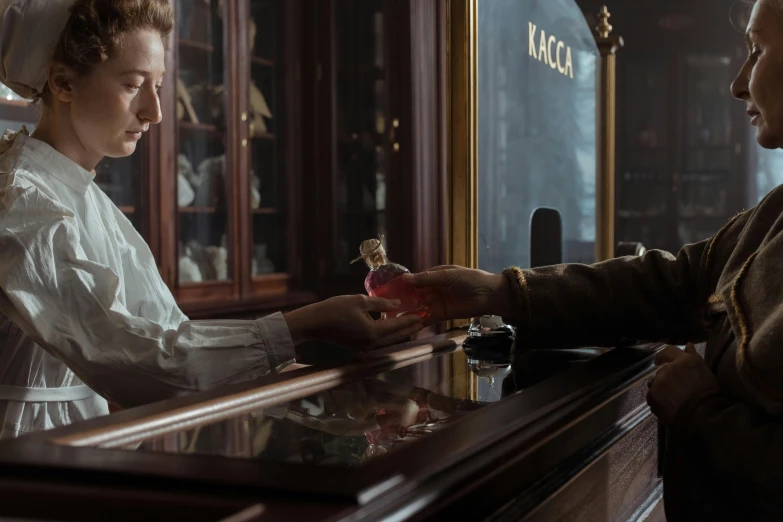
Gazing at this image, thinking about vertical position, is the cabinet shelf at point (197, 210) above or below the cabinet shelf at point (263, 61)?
below

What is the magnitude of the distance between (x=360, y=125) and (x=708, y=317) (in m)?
3.48

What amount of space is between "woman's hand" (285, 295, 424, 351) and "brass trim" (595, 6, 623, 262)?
10.5 feet

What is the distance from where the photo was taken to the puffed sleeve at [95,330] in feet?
4.78

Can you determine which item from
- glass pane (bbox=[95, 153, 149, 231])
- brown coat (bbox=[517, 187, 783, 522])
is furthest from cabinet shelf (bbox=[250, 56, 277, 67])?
brown coat (bbox=[517, 187, 783, 522])

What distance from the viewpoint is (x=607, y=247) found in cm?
463

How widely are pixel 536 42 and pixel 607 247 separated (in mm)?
1096

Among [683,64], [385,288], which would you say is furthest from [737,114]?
[385,288]

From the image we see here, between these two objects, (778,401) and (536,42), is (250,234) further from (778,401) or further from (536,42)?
(778,401)

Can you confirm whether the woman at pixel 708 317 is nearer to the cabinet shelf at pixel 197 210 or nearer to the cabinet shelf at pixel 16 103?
the cabinet shelf at pixel 16 103

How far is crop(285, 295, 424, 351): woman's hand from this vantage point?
→ 155 cm

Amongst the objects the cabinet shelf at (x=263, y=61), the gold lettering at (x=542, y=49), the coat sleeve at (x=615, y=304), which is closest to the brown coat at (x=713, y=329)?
the coat sleeve at (x=615, y=304)

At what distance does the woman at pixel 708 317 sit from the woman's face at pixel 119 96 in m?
0.64

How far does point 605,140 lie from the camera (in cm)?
468

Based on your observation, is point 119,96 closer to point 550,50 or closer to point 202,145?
point 202,145
